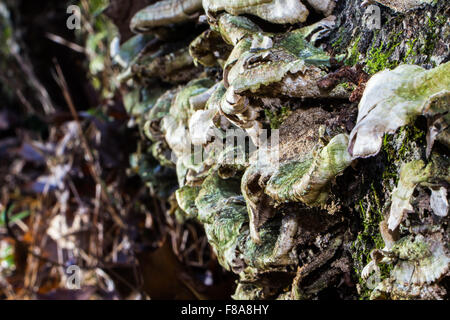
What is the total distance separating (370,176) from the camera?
754 millimetres

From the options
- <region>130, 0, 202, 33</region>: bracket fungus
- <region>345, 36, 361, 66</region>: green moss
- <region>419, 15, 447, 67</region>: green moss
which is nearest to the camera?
<region>419, 15, 447, 67</region>: green moss

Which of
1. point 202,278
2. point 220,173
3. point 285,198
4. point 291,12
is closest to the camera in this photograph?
point 285,198

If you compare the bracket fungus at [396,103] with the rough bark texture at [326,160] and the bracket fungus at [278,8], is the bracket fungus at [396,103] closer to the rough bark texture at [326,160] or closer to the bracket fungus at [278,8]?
the rough bark texture at [326,160]

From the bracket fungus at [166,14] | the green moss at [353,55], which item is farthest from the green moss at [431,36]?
the bracket fungus at [166,14]

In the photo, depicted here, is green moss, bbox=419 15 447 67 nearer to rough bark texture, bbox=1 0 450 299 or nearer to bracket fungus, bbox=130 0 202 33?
rough bark texture, bbox=1 0 450 299

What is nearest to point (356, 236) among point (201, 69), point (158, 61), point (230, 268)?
point (230, 268)

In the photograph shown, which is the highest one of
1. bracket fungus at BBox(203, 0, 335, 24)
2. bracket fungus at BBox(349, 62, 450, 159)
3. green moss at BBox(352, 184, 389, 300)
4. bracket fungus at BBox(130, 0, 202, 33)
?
bracket fungus at BBox(130, 0, 202, 33)

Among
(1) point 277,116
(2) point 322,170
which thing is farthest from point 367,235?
(1) point 277,116

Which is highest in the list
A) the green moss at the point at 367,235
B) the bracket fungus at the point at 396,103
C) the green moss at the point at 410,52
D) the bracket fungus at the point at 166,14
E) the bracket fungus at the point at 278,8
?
the bracket fungus at the point at 166,14

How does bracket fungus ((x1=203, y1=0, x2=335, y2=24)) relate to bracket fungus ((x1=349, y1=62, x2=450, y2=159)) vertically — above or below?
above

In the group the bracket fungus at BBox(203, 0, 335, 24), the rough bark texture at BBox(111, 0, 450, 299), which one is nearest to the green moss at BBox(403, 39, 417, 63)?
the rough bark texture at BBox(111, 0, 450, 299)

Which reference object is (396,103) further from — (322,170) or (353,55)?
(353,55)

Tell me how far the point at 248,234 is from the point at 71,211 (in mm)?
1784
